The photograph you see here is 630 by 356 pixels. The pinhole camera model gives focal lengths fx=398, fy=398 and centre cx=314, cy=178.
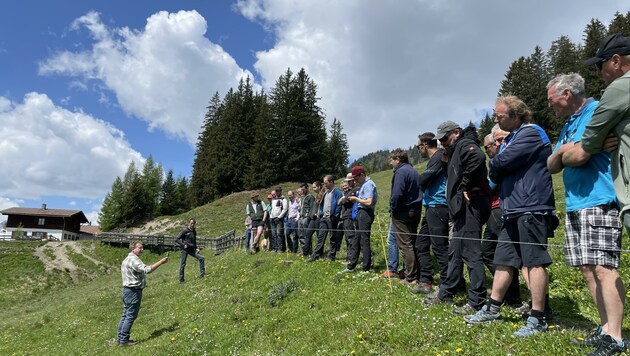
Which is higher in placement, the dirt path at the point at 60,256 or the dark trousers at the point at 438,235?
the dirt path at the point at 60,256

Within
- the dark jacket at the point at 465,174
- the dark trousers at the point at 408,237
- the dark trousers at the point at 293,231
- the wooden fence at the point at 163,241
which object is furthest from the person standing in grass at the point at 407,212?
the wooden fence at the point at 163,241

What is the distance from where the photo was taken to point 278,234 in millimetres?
14789

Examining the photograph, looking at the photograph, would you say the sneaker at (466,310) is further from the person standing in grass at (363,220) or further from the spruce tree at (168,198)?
the spruce tree at (168,198)

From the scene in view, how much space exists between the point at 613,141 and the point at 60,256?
4060 centimetres

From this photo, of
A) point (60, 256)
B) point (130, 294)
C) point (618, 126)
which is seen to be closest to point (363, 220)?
point (130, 294)

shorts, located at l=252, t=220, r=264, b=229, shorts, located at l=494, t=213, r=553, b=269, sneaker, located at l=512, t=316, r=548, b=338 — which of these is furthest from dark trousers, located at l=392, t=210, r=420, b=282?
shorts, located at l=252, t=220, r=264, b=229

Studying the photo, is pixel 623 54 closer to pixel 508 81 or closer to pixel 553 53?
pixel 508 81

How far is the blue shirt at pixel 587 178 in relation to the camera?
12.5 feet

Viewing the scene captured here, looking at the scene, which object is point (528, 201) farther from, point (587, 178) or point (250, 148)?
point (250, 148)

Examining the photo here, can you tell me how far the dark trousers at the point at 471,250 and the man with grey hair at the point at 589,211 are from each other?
155 centimetres

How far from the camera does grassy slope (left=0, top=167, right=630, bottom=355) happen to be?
4930mm

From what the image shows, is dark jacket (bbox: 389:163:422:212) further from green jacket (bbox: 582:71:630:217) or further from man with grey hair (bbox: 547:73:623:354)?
green jacket (bbox: 582:71:630:217)

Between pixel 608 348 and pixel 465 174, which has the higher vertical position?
pixel 465 174

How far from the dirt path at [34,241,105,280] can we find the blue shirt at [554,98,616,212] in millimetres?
34756
